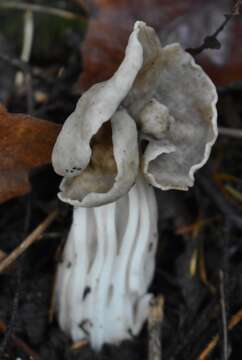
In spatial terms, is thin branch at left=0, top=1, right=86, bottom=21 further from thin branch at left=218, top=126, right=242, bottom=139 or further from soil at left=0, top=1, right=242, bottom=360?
thin branch at left=218, top=126, right=242, bottom=139

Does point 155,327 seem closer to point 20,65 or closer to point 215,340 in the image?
point 215,340

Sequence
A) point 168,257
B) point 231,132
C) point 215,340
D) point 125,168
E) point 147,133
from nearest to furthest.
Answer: point 125,168 → point 147,133 → point 215,340 → point 231,132 → point 168,257

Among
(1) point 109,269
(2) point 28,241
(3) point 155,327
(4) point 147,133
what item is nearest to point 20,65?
(2) point 28,241

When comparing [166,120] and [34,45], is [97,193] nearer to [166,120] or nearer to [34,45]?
[166,120]

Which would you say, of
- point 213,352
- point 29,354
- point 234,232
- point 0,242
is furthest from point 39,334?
point 234,232

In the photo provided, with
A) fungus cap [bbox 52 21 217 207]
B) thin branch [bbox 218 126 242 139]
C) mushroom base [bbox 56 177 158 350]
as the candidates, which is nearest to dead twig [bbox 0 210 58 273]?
mushroom base [bbox 56 177 158 350]

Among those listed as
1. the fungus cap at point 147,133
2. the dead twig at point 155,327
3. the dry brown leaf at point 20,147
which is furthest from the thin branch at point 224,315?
the dry brown leaf at point 20,147
